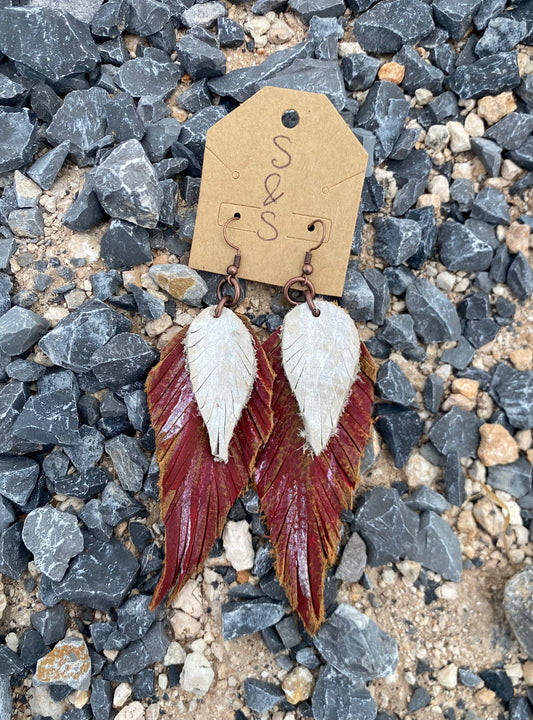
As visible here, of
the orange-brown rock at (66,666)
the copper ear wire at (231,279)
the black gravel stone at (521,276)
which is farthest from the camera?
the black gravel stone at (521,276)

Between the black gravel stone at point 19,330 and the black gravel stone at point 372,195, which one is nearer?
the black gravel stone at point 19,330

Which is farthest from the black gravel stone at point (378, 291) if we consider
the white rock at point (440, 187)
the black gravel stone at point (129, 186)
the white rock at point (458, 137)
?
the black gravel stone at point (129, 186)

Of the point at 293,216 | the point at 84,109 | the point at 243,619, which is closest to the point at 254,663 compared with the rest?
the point at 243,619

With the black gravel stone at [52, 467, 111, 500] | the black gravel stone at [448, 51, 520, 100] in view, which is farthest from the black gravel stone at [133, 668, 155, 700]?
the black gravel stone at [448, 51, 520, 100]

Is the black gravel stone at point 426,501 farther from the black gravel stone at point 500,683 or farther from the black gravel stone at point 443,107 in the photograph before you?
the black gravel stone at point 443,107

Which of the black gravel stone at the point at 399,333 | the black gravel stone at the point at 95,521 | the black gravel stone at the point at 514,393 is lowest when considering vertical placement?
the black gravel stone at the point at 95,521

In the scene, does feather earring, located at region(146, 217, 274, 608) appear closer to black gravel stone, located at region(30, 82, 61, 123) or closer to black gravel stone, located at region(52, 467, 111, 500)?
black gravel stone, located at region(52, 467, 111, 500)
